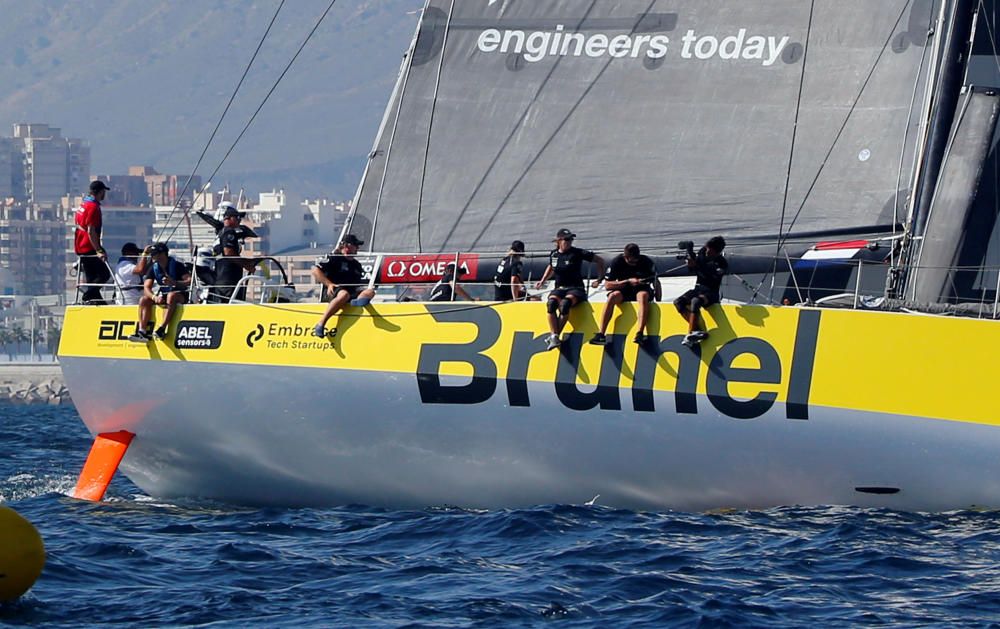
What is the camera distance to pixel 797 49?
47.9 feet

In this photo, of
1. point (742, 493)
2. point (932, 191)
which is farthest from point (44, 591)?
point (932, 191)

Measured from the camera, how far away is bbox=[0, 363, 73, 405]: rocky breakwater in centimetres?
6650

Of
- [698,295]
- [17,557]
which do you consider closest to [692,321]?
[698,295]

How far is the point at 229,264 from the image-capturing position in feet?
50.2

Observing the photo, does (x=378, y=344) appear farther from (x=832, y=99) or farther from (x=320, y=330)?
(x=832, y=99)

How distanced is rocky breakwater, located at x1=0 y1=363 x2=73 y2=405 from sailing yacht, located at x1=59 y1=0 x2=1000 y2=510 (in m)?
52.3

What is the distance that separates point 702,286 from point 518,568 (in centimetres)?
296

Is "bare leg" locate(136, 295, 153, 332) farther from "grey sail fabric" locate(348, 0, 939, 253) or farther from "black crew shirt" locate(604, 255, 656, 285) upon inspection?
"black crew shirt" locate(604, 255, 656, 285)

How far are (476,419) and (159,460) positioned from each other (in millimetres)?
3360

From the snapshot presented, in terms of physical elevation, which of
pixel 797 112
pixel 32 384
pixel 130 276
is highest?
pixel 797 112

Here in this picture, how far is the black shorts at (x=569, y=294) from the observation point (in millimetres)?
13398

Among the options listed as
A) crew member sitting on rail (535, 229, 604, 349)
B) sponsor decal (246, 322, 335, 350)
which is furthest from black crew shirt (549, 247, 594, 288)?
sponsor decal (246, 322, 335, 350)

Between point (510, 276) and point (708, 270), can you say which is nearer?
point (708, 270)

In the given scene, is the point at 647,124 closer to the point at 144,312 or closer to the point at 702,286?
the point at 702,286
